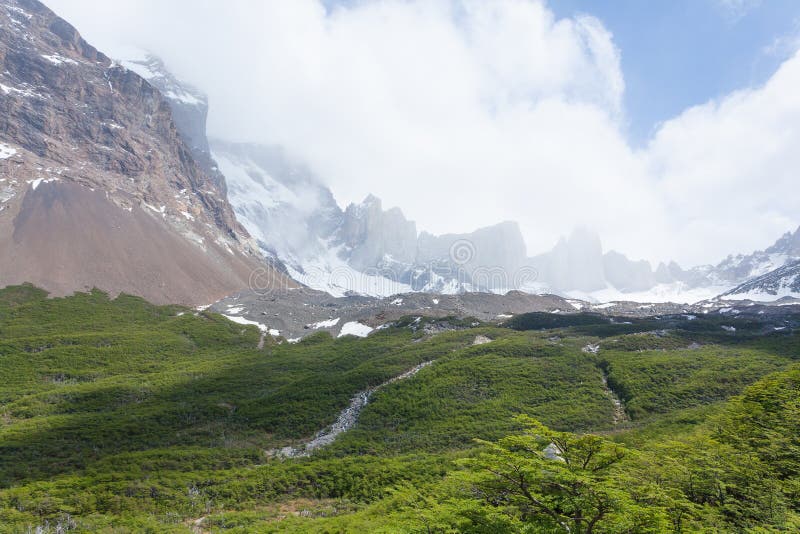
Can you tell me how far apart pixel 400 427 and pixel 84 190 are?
141729 millimetres

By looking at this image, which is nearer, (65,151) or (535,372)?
(535,372)

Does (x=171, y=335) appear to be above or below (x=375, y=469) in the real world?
above

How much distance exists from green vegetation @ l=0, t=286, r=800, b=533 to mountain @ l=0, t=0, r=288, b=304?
20.1 m

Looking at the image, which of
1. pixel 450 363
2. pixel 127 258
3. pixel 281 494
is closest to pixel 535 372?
pixel 450 363

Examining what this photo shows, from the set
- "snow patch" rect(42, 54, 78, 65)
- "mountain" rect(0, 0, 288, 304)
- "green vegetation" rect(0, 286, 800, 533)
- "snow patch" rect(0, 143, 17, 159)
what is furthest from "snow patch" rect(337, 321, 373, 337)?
"snow patch" rect(42, 54, 78, 65)

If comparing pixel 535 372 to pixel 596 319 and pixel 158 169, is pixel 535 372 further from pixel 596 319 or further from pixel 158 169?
pixel 158 169

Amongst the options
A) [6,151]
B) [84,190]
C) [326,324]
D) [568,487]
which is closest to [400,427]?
[568,487]

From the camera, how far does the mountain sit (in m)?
120

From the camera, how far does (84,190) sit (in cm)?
14175

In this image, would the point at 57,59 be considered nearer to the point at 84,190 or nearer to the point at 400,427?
the point at 84,190

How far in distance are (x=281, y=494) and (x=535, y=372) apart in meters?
42.7

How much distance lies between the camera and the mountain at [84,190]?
12000cm

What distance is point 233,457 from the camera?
46.4m

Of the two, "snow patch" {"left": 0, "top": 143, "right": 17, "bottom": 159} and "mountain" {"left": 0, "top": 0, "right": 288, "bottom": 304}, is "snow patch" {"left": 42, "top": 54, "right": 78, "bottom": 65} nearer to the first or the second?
"mountain" {"left": 0, "top": 0, "right": 288, "bottom": 304}
